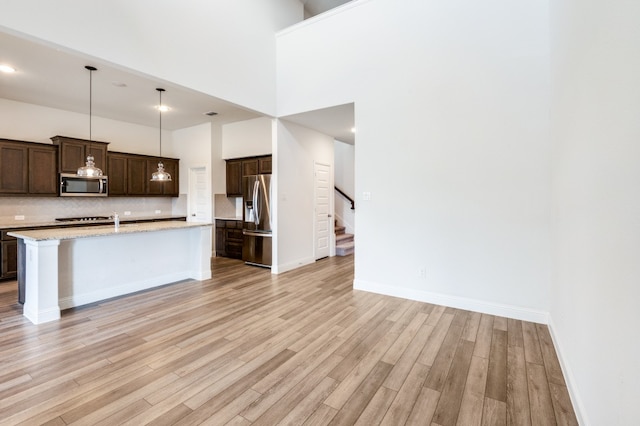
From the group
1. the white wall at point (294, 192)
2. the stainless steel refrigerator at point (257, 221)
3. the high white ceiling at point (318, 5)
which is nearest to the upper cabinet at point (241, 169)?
the stainless steel refrigerator at point (257, 221)

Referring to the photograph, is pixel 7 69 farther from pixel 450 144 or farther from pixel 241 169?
pixel 450 144

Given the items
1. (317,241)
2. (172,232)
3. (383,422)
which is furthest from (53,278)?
(317,241)

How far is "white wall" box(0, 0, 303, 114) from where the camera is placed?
8.96 ft

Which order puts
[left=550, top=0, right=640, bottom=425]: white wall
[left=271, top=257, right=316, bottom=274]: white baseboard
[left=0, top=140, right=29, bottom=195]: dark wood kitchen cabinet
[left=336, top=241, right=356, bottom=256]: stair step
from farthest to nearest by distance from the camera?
[left=336, top=241, right=356, bottom=256]: stair step
[left=271, top=257, right=316, bottom=274]: white baseboard
[left=0, top=140, right=29, bottom=195]: dark wood kitchen cabinet
[left=550, top=0, right=640, bottom=425]: white wall

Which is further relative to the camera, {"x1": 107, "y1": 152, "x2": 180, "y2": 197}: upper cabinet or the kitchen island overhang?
{"x1": 107, "y1": 152, "x2": 180, "y2": 197}: upper cabinet

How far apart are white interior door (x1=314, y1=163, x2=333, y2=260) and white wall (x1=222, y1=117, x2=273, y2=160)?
131cm

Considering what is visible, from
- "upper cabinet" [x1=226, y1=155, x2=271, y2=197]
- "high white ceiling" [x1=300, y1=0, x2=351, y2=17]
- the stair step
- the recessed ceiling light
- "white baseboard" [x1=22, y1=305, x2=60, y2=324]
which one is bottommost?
"white baseboard" [x1=22, y1=305, x2=60, y2=324]

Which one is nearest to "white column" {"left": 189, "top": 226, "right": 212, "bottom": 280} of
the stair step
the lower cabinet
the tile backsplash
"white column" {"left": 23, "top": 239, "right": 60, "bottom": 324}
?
the lower cabinet

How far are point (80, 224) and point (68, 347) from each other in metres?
3.97

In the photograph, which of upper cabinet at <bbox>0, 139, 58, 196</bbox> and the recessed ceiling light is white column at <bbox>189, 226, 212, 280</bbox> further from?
the recessed ceiling light

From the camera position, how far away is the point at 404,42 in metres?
3.92

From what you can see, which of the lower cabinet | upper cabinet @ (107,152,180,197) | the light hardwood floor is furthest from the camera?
the lower cabinet

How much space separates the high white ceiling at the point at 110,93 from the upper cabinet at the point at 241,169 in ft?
3.28

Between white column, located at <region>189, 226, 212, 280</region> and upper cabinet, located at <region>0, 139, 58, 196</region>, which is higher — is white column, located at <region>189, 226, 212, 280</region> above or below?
below
